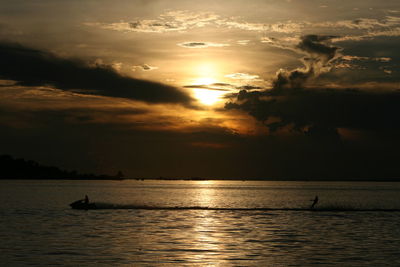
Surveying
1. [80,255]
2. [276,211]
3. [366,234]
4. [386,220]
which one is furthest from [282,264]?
[276,211]

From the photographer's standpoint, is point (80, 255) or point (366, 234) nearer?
point (80, 255)

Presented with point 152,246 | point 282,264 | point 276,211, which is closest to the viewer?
point 282,264

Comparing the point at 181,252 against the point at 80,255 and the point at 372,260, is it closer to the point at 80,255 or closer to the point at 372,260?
the point at 80,255

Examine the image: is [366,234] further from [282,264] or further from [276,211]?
[276,211]

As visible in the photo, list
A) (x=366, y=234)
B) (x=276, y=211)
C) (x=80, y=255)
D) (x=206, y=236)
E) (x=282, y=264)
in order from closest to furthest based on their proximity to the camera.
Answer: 1. (x=282, y=264)
2. (x=80, y=255)
3. (x=206, y=236)
4. (x=366, y=234)
5. (x=276, y=211)

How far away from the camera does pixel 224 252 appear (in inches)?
1810

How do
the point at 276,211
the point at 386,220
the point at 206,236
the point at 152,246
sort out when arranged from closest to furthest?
the point at 152,246
the point at 206,236
the point at 386,220
the point at 276,211

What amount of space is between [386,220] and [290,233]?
27.3m

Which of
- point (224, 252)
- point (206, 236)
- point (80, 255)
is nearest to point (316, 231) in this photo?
point (206, 236)

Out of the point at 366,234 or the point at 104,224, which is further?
the point at 104,224

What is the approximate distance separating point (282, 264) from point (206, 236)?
18813 millimetres

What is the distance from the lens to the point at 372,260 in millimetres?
42469

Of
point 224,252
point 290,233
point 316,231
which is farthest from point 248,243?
point 316,231

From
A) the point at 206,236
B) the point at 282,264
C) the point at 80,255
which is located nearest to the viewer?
the point at 282,264
